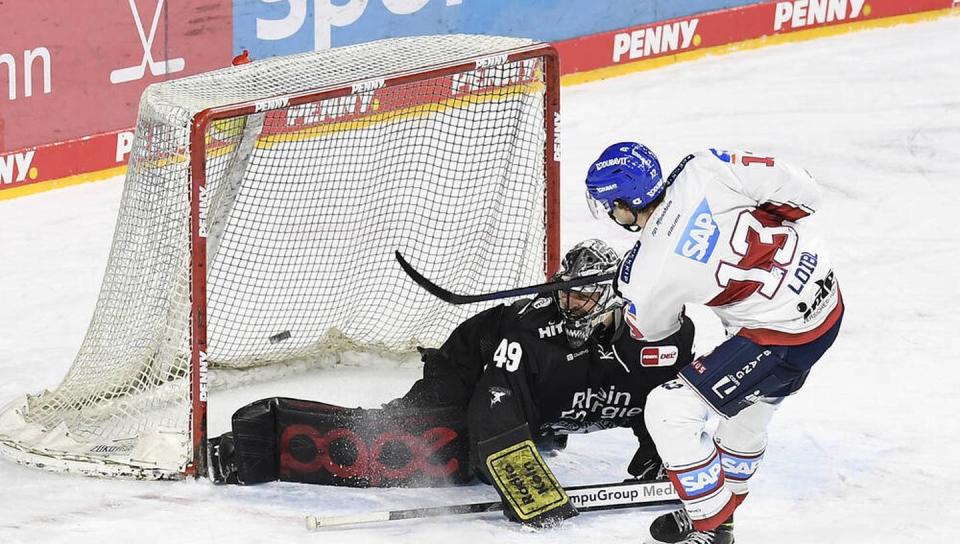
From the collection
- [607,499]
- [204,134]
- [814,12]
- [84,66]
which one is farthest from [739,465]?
[814,12]

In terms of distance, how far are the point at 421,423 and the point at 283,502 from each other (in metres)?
0.44

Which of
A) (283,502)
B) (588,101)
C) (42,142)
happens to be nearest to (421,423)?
(283,502)

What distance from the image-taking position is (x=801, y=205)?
406 centimetres

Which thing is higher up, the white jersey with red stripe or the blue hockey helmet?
the blue hockey helmet

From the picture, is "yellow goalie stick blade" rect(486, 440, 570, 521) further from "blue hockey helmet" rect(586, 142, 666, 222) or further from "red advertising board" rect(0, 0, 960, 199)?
"red advertising board" rect(0, 0, 960, 199)

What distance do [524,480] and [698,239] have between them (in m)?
0.87

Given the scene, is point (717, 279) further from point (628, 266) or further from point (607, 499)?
point (607, 499)

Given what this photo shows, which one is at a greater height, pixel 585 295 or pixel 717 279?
pixel 717 279

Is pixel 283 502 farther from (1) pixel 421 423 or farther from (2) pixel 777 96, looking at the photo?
(2) pixel 777 96

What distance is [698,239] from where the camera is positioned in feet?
12.9

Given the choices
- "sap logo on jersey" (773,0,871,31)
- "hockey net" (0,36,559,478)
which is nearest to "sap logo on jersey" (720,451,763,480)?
"hockey net" (0,36,559,478)

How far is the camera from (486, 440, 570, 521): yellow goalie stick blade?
4395 mm

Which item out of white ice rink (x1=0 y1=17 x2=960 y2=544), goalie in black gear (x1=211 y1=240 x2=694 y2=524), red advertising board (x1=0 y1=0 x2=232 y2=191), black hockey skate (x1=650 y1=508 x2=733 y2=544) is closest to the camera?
black hockey skate (x1=650 y1=508 x2=733 y2=544)

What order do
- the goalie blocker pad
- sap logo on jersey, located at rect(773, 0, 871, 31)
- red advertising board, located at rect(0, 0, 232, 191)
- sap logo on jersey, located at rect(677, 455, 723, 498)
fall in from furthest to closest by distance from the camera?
sap logo on jersey, located at rect(773, 0, 871, 31), red advertising board, located at rect(0, 0, 232, 191), the goalie blocker pad, sap logo on jersey, located at rect(677, 455, 723, 498)
